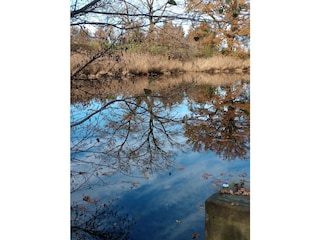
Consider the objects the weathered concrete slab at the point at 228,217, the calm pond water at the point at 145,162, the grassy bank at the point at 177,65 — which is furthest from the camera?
the grassy bank at the point at 177,65

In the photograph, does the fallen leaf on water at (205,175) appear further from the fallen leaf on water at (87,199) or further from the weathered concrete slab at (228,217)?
the weathered concrete slab at (228,217)

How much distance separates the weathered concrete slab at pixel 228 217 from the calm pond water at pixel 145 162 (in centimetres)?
24

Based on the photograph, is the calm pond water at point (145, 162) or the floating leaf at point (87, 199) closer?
the calm pond water at point (145, 162)

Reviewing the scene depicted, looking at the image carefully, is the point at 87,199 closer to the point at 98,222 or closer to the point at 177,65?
the point at 98,222

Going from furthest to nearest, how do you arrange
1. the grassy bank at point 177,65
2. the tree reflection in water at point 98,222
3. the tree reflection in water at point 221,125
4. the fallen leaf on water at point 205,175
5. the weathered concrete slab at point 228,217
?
1. the grassy bank at point 177,65
2. the tree reflection in water at point 221,125
3. the fallen leaf on water at point 205,175
4. the tree reflection in water at point 98,222
5. the weathered concrete slab at point 228,217

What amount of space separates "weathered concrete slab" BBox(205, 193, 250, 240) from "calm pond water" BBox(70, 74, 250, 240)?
0.24 m

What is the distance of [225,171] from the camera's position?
2.16m

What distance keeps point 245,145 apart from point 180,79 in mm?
1449

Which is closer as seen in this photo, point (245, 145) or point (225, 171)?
point (225, 171)

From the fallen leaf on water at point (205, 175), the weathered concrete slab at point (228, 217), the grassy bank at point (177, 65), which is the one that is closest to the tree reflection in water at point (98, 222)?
the weathered concrete slab at point (228, 217)

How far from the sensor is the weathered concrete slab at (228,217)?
1.00m

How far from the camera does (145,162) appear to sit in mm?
2379
